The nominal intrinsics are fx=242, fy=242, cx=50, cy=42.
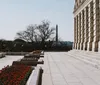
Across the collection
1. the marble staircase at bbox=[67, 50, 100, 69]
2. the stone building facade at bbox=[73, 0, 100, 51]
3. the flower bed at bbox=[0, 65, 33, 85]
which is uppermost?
the stone building facade at bbox=[73, 0, 100, 51]

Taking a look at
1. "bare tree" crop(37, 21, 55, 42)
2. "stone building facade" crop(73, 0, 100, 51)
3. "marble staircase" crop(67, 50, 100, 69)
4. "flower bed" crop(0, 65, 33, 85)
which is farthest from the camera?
"bare tree" crop(37, 21, 55, 42)

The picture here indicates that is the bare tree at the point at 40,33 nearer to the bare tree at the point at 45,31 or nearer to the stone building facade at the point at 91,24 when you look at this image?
the bare tree at the point at 45,31

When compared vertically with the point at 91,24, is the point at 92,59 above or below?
below

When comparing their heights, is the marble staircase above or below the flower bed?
above

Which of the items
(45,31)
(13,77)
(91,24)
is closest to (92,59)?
(13,77)

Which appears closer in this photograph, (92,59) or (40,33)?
(92,59)

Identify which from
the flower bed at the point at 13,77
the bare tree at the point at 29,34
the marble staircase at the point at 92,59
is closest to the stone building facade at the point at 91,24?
the marble staircase at the point at 92,59

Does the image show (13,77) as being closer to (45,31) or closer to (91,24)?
(91,24)

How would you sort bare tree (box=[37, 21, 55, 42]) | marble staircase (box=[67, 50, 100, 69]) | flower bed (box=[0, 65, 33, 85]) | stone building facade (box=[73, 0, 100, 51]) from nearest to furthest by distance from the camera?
flower bed (box=[0, 65, 33, 85]), marble staircase (box=[67, 50, 100, 69]), stone building facade (box=[73, 0, 100, 51]), bare tree (box=[37, 21, 55, 42])

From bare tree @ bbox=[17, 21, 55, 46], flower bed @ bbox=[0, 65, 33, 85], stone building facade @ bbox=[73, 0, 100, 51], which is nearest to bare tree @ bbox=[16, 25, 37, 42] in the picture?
A: bare tree @ bbox=[17, 21, 55, 46]

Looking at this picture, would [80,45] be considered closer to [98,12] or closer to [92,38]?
[92,38]

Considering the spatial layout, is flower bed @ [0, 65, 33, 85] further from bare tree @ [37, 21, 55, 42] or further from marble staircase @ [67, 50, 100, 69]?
bare tree @ [37, 21, 55, 42]

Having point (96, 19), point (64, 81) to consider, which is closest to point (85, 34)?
point (96, 19)

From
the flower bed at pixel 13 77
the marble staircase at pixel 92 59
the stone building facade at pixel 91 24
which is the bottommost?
the flower bed at pixel 13 77
